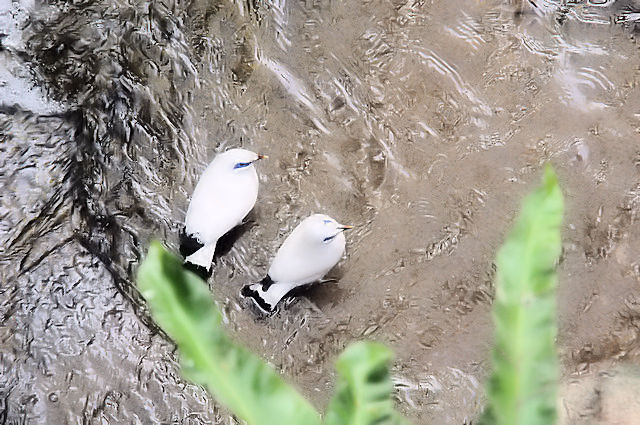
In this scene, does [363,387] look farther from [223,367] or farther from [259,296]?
[259,296]

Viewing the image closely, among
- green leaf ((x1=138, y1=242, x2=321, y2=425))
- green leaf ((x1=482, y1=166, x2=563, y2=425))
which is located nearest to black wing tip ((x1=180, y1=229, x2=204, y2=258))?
green leaf ((x1=138, y1=242, x2=321, y2=425))

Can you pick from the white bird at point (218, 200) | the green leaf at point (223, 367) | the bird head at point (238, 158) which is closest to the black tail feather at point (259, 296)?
the white bird at point (218, 200)

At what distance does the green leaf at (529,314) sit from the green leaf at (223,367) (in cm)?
24

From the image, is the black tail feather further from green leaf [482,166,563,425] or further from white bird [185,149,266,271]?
green leaf [482,166,563,425]

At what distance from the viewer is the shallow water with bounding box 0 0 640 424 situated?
202 centimetres

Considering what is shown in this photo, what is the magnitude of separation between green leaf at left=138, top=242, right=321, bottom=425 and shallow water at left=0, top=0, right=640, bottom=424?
4.05ft

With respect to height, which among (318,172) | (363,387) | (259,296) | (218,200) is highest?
(363,387)

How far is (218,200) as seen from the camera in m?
2.07

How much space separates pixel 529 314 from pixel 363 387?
0.67 ft

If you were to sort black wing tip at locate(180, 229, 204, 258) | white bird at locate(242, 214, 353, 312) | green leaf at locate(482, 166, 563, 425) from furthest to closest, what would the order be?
black wing tip at locate(180, 229, 204, 258) → white bird at locate(242, 214, 353, 312) → green leaf at locate(482, 166, 563, 425)

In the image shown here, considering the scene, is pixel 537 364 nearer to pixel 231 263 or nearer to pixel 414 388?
pixel 414 388

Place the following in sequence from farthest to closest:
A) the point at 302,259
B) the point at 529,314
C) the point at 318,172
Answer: the point at 318,172 → the point at 302,259 → the point at 529,314

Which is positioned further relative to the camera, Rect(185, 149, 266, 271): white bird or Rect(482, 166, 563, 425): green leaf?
Rect(185, 149, 266, 271): white bird

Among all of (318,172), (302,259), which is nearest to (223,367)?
(302,259)
